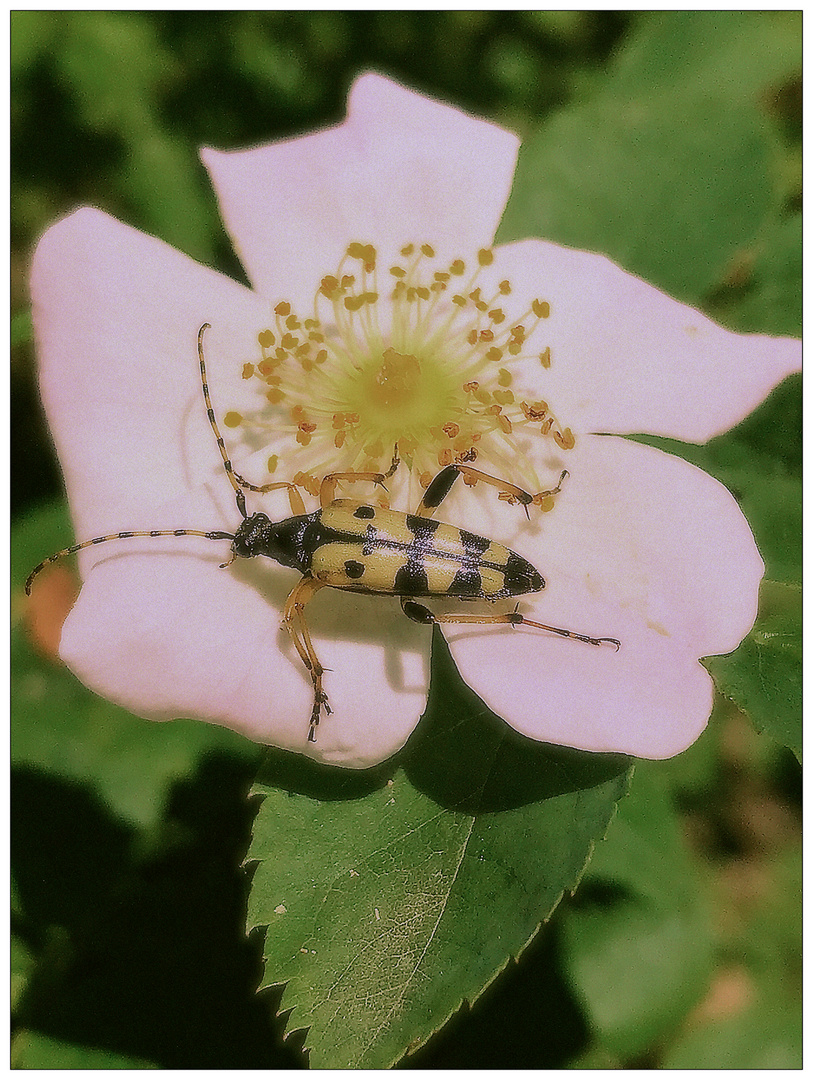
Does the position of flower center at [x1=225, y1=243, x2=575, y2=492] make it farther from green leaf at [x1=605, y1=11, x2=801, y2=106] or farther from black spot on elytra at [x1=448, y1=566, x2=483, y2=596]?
green leaf at [x1=605, y1=11, x2=801, y2=106]

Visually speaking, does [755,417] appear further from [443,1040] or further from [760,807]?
[443,1040]

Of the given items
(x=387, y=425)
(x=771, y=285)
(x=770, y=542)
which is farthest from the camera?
(x=771, y=285)

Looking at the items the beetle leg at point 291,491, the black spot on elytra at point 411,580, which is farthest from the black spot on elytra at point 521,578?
the beetle leg at point 291,491

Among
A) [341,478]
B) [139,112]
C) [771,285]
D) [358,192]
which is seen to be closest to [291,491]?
[341,478]

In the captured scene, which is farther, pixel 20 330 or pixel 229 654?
pixel 20 330

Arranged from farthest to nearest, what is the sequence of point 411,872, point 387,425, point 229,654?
point 387,425 → point 411,872 → point 229,654

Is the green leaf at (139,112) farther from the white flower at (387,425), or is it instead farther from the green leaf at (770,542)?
the green leaf at (770,542)

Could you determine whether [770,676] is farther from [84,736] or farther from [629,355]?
[84,736]

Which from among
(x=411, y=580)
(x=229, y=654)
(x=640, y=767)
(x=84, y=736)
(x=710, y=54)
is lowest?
(x=84, y=736)

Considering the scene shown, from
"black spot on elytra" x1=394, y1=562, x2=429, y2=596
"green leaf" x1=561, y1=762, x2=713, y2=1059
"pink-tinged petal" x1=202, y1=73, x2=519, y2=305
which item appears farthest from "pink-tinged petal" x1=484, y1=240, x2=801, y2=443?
"green leaf" x1=561, y1=762, x2=713, y2=1059
